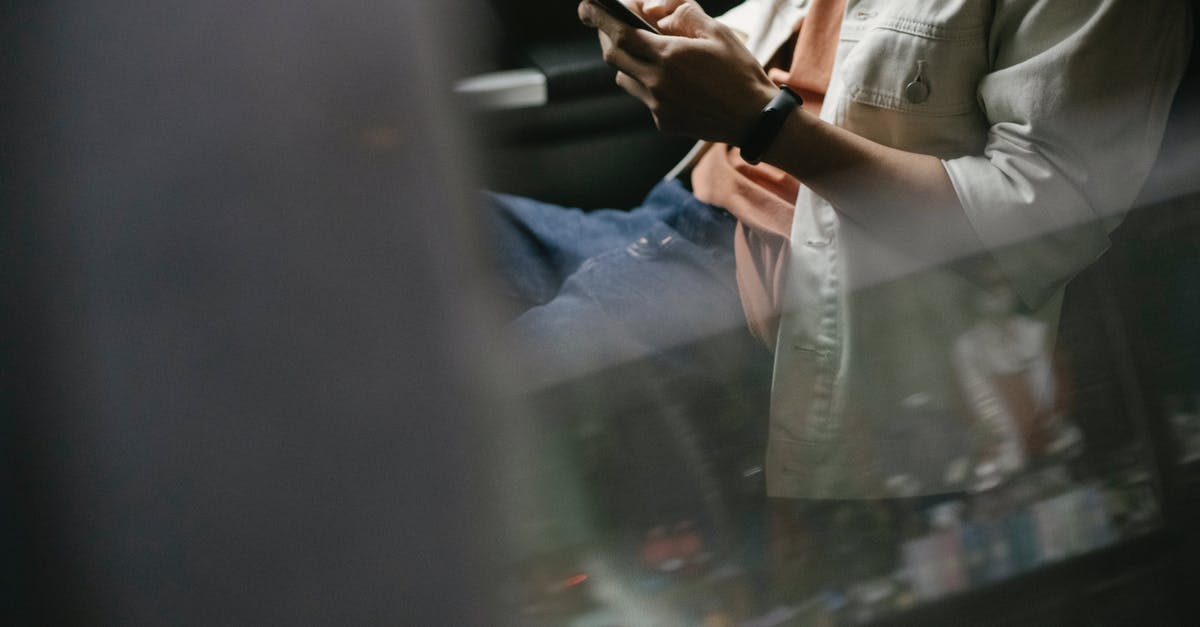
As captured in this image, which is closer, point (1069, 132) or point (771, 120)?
point (1069, 132)

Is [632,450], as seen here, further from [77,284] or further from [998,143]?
[998,143]

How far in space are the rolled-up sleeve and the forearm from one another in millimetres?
25

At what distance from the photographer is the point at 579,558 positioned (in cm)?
85

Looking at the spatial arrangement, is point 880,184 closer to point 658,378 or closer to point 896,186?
point 896,186

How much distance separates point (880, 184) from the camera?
121cm

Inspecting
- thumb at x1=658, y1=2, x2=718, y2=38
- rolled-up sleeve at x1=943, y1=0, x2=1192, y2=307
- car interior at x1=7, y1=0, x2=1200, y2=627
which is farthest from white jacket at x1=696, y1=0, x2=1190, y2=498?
car interior at x1=7, y1=0, x2=1200, y2=627

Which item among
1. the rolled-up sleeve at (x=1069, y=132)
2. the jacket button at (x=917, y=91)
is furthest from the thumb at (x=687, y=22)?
the rolled-up sleeve at (x=1069, y=132)

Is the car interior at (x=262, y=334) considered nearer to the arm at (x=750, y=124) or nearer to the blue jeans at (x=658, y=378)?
the blue jeans at (x=658, y=378)

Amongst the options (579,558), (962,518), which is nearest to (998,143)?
(962,518)

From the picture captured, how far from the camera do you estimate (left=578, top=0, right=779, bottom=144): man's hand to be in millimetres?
1291

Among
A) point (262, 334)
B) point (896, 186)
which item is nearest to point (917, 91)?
point (896, 186)

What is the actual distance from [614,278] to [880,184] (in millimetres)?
413

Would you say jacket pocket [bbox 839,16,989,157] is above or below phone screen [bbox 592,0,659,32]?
below

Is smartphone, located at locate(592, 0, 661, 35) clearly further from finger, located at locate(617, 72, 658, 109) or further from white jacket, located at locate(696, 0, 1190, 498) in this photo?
white jacket, located at locate(696, 0, 1190, 498)
